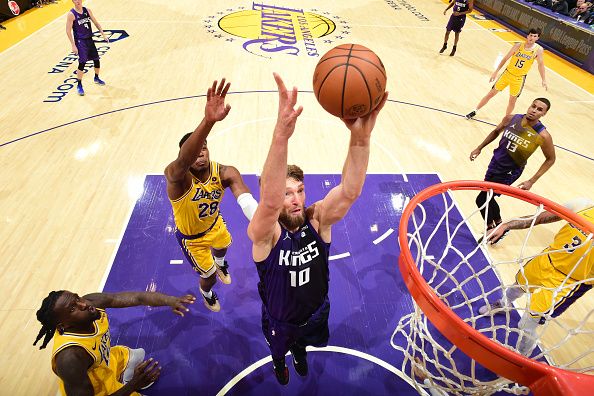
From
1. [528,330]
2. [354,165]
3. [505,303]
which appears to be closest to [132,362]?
[354,165]

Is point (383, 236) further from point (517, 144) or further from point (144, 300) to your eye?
point (144, 300)

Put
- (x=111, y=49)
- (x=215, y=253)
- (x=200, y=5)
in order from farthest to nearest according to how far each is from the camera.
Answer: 1. (x=200, y=5)
2. (x=111, y=49)
3. (x=215, y=253)

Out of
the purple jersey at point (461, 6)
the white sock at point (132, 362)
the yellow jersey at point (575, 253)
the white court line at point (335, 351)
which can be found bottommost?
the white court line at point (335, 351)

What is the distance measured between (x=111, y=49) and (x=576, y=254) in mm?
10052

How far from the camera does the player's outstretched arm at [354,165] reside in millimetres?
1766

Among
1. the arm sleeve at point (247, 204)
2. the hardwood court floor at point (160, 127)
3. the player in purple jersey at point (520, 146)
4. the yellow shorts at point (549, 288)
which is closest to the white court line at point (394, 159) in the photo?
the hardwood court floor at point (160, 127)

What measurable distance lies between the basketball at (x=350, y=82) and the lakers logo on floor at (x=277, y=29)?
304 inches

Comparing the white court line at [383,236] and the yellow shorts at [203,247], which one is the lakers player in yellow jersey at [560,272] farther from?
the yellow shorts at [203,247]

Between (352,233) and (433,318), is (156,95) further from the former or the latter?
(433,318)

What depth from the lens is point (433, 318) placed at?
6.35 ft

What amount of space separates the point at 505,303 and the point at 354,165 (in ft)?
6.31

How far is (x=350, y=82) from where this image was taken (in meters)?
1.88

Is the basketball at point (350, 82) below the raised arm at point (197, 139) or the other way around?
the other way around

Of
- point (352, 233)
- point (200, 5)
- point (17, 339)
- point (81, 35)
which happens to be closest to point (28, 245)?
point (17, 339)
